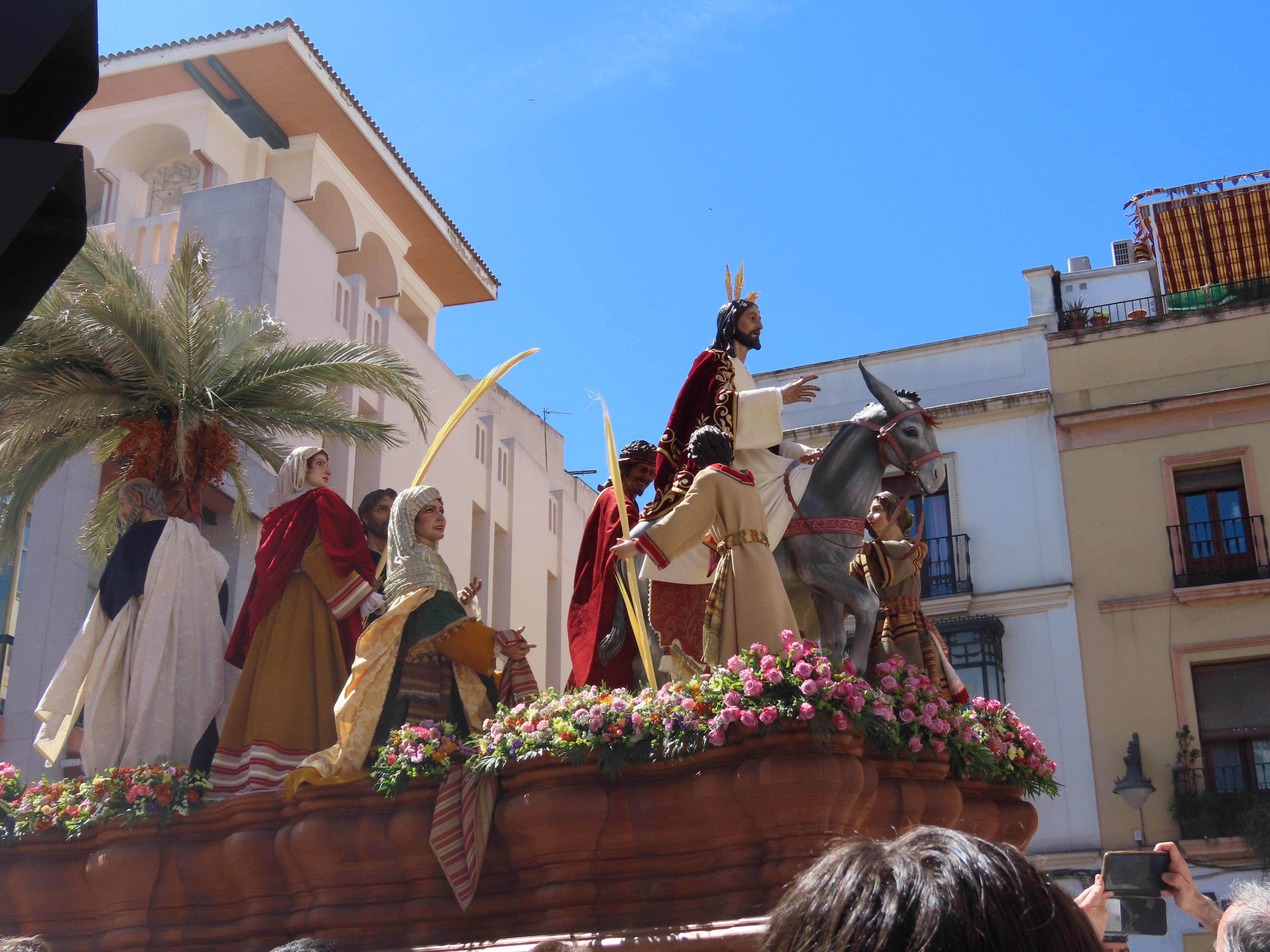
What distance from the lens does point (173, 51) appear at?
20.4 m

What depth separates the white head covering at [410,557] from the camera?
29.4 feet

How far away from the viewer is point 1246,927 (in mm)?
2738

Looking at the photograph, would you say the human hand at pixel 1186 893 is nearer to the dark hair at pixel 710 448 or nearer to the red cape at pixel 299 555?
the dark hair at pixel 710 448

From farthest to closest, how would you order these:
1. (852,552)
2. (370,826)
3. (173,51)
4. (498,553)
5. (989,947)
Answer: (498,553) < (173,51) < (852,552) < (370,826) < (989,947)

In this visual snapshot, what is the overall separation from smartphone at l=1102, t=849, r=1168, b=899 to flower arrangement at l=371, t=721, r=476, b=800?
13.3 ft

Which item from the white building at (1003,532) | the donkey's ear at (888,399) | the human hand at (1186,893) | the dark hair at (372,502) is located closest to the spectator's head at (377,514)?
the dark hair at (372,502)

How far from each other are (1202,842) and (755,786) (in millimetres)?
16130

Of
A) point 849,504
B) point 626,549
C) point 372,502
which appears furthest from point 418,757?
point 372,502

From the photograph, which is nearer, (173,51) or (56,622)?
(56,622)

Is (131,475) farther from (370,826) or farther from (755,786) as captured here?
(755,786)

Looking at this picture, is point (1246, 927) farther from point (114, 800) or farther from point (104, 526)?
point (104, 526)

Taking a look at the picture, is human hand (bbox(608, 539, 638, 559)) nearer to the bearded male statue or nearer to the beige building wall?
the bearded male statue

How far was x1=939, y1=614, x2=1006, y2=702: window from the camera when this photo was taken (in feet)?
76.3

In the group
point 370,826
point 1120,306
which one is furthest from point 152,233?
point 1120,306
